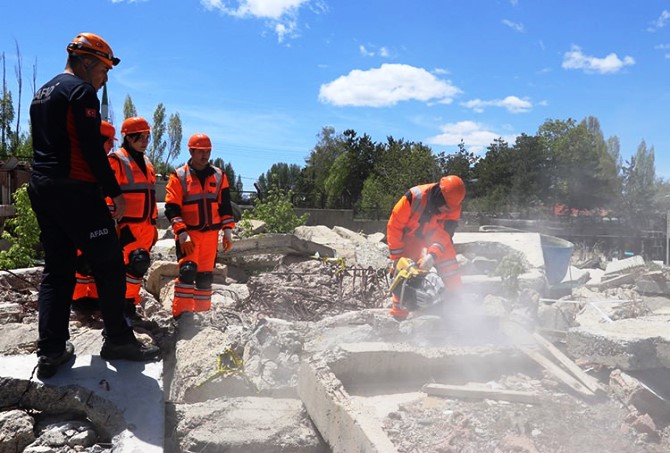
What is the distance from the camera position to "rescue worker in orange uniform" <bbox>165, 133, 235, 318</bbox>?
192 inches

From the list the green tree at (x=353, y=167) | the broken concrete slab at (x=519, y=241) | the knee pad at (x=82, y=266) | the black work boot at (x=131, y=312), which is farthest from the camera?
the green tree at (x=353, y=167)

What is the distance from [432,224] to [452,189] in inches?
17.6

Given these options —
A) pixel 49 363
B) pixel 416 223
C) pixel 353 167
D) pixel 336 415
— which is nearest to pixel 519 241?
pixel 416 223

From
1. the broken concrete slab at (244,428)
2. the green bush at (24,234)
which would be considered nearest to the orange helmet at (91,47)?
the broken concrete slab at (244,428)

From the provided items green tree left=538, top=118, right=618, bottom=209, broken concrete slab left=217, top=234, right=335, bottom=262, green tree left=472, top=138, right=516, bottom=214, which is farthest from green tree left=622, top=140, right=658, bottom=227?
broken concrete slab left=217, top=234, right=335, bottom=262

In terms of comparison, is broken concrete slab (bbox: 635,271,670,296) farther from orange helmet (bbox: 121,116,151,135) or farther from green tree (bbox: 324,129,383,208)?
green tree (bbox: 324,129,383,208)

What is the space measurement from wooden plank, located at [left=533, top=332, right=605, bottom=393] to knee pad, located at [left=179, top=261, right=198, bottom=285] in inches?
115

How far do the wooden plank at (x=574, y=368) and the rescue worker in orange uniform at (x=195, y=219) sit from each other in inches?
117

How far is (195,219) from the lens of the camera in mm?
4988

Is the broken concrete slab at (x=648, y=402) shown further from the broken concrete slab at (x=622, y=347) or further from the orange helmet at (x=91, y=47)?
the orange helmet at (x=91, y=47)

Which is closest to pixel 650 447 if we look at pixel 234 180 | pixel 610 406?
pixel 610 406

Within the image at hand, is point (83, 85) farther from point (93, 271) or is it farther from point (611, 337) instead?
point (611, 337)

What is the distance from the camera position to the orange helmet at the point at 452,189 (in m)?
5.13

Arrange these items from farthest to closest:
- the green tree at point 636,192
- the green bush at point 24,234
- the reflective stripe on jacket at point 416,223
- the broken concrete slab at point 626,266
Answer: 1. the green tree at point 636,192
2. the broken concrete slab at point 626,266
3. the green bush at point 24,234
4. the reflective stripe on jacket at point 416,223
